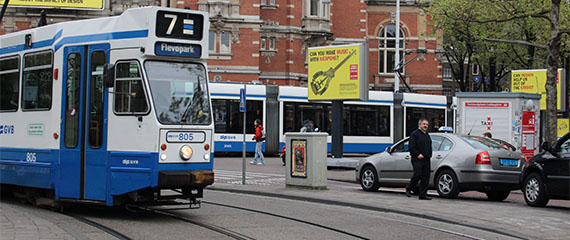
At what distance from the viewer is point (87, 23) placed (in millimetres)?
12375

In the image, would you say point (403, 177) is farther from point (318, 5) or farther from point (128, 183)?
point (318, 5)

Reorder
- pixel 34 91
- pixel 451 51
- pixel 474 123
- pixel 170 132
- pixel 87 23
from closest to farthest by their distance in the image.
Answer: pixel 170 132 → pixel 87 23 → pixel 34 91 → pixel 474 123 → pixel 451 51

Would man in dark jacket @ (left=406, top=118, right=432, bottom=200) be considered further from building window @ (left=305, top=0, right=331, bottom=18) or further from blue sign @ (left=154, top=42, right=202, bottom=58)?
building window @ (left=305, top=0, right=331, bottom=18)

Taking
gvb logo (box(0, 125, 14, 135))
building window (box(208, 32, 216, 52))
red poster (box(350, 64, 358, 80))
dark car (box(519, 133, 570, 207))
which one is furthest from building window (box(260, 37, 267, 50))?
gvb logo (box(0, 125, 14, 135))

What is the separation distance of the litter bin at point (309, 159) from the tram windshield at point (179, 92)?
587 centimetres

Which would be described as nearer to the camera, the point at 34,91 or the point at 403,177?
the point at 34,91

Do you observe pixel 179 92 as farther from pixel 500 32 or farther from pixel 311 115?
pixel 500 32

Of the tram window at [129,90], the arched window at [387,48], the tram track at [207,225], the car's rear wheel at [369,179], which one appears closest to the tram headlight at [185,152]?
the tram window at [129,90]

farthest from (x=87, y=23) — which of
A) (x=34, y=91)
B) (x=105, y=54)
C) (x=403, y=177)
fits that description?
(x=403, y=177)

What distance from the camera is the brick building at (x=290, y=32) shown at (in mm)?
54125

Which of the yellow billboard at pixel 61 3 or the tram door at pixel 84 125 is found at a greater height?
the yellow billboard at pixel 61 3

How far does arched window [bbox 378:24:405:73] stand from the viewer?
6319cm

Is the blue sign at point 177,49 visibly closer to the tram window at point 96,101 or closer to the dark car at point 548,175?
the tram window at point 96,101

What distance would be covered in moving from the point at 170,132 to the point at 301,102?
24.7m
